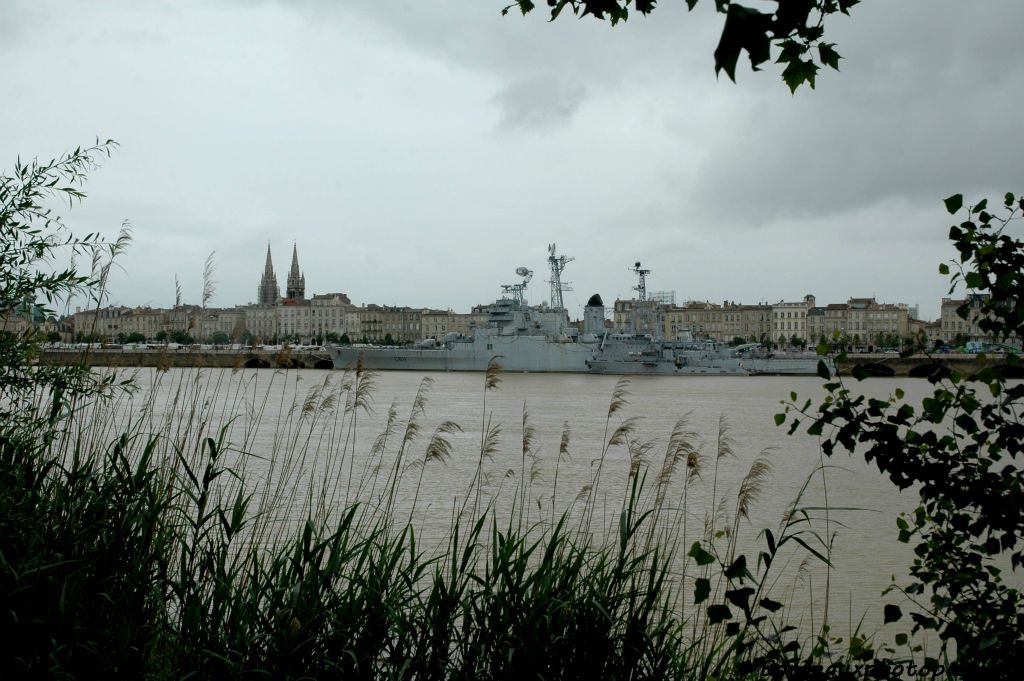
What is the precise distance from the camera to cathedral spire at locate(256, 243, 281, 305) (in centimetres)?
14238

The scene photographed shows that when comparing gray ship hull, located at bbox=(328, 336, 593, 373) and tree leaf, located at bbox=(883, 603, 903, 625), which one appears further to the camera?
gray ship hull, located at bbox=(328, 336, 593, 373)

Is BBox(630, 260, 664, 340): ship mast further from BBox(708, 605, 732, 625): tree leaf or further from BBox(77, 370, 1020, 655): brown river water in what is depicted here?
BBox(708, 605, 732, 625): tree leaf

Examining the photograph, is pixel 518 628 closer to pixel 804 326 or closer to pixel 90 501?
pixel 90 501

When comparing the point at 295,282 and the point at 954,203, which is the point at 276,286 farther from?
the point at 954,203

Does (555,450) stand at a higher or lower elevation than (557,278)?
lower

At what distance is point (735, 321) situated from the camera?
124 metres

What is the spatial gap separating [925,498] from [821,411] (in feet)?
1.22

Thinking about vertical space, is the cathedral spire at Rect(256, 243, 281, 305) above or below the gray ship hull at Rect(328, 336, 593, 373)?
above

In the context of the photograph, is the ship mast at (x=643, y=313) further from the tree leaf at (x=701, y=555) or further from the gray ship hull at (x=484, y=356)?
the tree leaf at (x=701, y=555)

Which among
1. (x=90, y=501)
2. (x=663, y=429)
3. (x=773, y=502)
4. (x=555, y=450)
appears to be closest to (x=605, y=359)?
(x=663, y=429)

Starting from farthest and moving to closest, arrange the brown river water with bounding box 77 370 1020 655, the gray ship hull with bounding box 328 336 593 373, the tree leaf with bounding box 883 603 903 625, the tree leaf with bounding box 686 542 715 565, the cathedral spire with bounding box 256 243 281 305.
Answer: the cathedral spire with bounding box 256 243 281 305 < the gray ship hull with bounding box 328 336 593 373 < the brown river water with bounding box 77 370 1020 655 < the tree leaf with bounding box 883 603 903 625 < the tree leaf with bounding box 686 542 715 565

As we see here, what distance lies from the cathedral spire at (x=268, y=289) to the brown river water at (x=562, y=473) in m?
119

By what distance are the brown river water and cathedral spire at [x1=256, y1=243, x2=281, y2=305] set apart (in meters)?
119

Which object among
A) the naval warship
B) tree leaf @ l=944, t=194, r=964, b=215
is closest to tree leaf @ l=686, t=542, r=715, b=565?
tree leaf @ l=944, t=194, r=964, b=215
